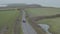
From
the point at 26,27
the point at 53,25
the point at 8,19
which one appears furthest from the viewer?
the point at 26,27

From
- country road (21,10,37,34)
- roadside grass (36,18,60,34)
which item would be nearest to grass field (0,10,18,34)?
country road (21,10,37,34)

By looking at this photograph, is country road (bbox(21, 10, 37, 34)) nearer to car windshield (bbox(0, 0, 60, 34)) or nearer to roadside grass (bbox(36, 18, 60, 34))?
car windshield (bbox(0, 0, 60, 34))

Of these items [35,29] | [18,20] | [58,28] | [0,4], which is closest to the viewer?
[58,28]

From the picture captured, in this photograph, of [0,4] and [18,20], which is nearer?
[18,20]

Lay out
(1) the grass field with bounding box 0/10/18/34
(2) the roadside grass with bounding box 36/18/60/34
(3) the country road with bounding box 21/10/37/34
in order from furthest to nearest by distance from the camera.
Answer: (3) the country road with bounding box 21/10/37/34
(1) the grass field with bounding box 0/10/18/34
(2) the roadside grass with bounding box 36/18/60/34

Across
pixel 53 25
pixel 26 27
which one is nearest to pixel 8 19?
pixel 26 27

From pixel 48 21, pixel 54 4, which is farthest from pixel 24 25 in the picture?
pixel 54 4

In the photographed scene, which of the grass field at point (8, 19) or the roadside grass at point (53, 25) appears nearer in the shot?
the roadside grass at point (53, 25)

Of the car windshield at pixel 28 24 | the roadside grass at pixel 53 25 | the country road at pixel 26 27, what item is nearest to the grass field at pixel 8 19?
the car windshield at pixel 28 24

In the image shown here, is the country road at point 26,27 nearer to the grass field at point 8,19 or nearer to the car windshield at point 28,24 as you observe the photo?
the car windshield at point 28,24

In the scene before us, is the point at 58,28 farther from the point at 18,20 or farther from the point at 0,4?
the point at 0,4

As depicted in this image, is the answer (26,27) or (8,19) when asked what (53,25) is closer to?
(26,27)
